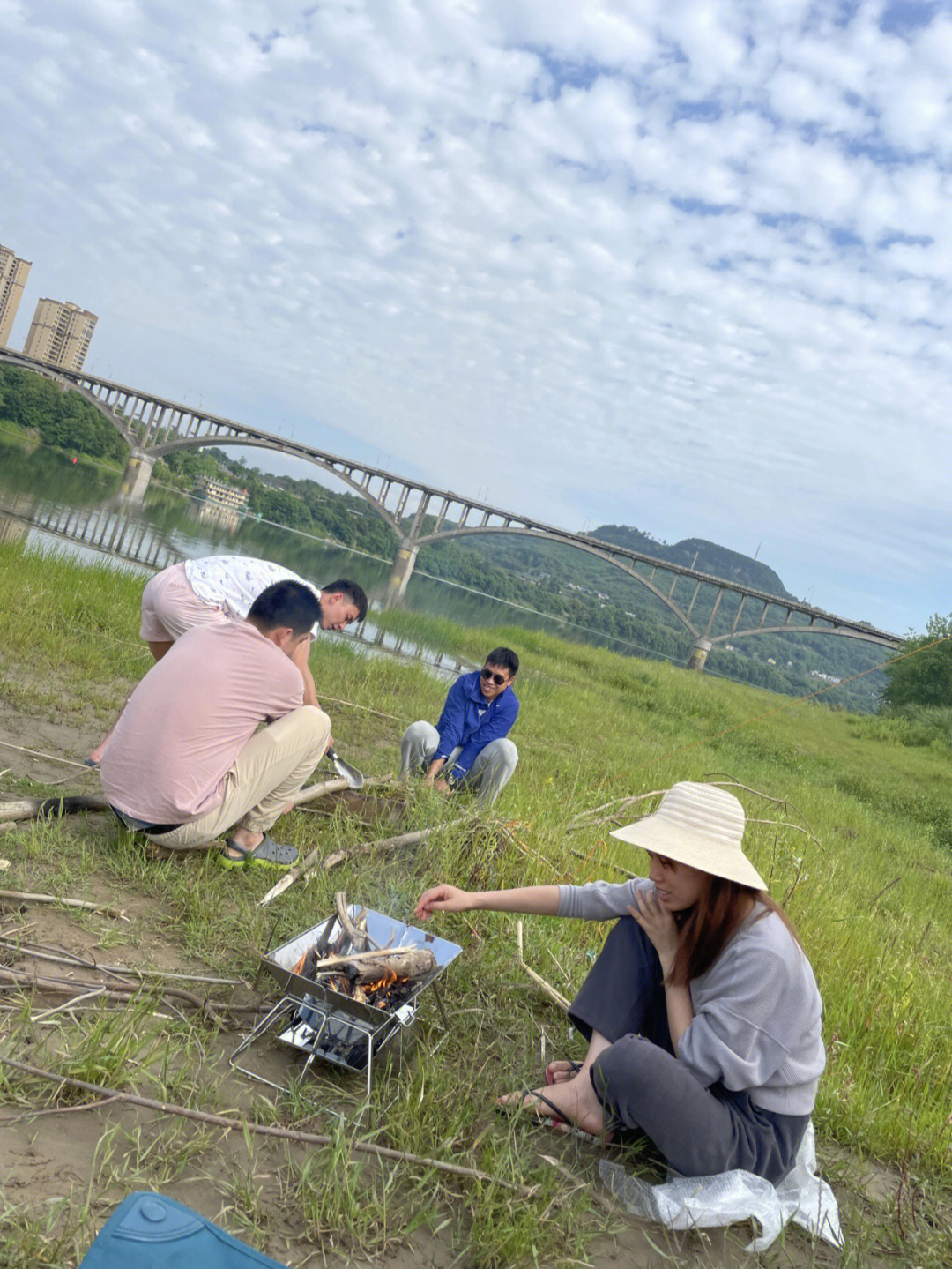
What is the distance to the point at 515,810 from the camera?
5.03 metres

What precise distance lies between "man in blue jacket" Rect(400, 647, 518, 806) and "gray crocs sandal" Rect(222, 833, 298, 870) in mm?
1599

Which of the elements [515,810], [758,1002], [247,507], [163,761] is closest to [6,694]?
[163,761]

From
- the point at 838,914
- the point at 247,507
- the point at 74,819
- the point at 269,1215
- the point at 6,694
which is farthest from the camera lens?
the point at 247,507

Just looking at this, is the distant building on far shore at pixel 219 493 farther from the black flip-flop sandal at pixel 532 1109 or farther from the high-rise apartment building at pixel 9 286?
the black flip-flop sandal at pixel 532 1109

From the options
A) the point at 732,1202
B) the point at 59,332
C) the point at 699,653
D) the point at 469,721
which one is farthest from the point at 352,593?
the point at 59,332

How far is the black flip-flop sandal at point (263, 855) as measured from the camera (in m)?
3.74

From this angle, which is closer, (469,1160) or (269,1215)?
(269,1215)

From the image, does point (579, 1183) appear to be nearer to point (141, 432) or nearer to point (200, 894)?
point (200, 894)

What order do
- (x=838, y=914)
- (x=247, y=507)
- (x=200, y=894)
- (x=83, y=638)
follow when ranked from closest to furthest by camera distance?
(x=200, y=894) < (x=838, y=914) < (x=83, y=638) < (x=247, y=507)

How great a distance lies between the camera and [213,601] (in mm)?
5070

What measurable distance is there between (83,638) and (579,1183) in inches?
259

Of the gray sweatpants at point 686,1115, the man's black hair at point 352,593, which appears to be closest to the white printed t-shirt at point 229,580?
the man's black hair at point 352,593

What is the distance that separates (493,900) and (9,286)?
390 ft

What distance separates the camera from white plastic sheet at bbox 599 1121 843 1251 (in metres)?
2.21
